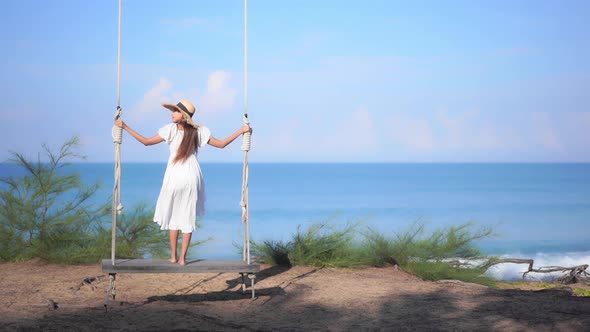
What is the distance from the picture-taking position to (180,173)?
783 centimetres

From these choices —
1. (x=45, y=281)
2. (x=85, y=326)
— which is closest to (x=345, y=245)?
(x=45, y=281)

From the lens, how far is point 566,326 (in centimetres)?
682

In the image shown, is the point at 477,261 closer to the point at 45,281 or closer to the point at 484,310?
the point at 484,310

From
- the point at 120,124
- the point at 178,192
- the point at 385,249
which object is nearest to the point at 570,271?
the point at 385,249

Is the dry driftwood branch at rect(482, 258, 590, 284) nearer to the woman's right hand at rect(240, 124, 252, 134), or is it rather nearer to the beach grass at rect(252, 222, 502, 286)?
the beach grass at rect(252, 222, 502, 286)

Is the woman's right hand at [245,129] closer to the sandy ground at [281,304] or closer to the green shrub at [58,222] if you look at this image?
the sandy ground at [281,304]

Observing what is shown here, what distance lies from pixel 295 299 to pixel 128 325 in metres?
1.92

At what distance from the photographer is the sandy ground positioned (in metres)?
6.96

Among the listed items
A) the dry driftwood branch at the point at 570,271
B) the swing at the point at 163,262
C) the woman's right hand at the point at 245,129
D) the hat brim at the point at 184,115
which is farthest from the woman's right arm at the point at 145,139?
the dry driftwood branch at the point at 570,271

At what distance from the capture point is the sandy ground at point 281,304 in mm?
6965

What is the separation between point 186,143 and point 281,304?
1.82 meters

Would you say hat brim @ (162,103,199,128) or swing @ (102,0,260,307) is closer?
swing @ (102,0,260,307)

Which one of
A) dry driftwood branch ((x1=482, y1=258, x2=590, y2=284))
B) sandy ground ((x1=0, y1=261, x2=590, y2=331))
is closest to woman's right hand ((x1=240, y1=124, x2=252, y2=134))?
sandy ground ((x1=0, y1=261, x2=590, y2=331))

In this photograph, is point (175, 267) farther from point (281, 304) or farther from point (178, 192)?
point (281, 304)
